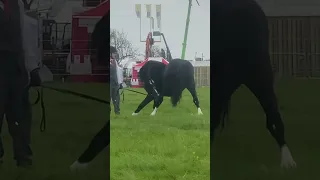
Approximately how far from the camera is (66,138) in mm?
2596

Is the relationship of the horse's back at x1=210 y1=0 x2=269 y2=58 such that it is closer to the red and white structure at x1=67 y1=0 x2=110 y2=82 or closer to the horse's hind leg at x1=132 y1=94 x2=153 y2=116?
the horse's hind leg at x1=132 y1=94 x2=153 y2=116

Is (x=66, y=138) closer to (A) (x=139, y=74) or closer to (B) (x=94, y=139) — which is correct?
(B) (x=94, y=139)

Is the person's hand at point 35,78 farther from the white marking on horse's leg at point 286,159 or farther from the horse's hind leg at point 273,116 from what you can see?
the white marking on horse's leg at point 286,159

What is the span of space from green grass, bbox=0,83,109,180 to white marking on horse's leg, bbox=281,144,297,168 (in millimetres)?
1160

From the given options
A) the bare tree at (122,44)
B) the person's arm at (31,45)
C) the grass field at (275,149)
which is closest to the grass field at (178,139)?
the grass field at (275,149)

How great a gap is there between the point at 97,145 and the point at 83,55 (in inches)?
23.8

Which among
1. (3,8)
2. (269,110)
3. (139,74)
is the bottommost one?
(269,110)

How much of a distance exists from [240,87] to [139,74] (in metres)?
0.68

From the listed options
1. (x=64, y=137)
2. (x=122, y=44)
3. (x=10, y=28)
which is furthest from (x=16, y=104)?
(x=122, y=44)

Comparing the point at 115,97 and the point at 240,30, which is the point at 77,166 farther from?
the point at 240,30

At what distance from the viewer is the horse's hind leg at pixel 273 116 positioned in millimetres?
2586

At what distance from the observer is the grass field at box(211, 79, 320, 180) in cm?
258

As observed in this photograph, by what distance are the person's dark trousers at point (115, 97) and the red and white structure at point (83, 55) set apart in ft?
0.30

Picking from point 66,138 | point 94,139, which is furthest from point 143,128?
point 66,138
